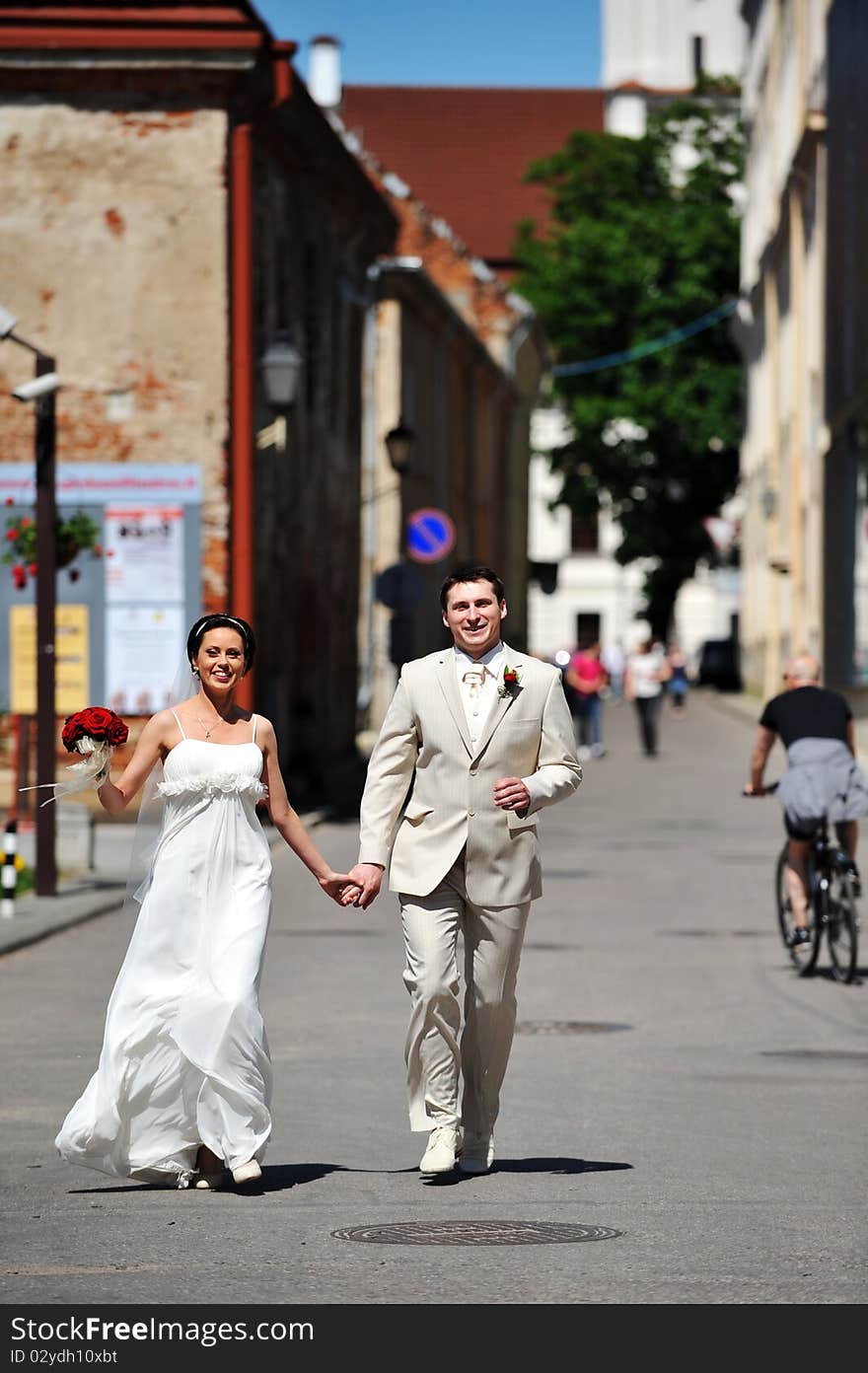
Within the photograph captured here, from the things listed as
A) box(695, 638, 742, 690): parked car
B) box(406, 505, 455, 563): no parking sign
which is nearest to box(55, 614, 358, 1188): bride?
box(406, 505, 455, 563): no parking sign

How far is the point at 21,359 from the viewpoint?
943 inches

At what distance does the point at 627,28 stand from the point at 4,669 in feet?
205

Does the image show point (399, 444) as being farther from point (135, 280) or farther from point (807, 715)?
point (807, 715)

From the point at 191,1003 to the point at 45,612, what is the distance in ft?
31.3

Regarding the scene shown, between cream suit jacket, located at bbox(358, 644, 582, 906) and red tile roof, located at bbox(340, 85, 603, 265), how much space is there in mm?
84848

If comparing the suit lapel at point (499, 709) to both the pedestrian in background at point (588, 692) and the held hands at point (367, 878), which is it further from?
the pedestrian in background at point (588, 692)

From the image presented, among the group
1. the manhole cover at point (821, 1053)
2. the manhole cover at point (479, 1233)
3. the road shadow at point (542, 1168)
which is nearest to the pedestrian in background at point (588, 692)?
the manhole cover at point (821, 1053)

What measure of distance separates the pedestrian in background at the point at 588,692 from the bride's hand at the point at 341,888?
88.9 feet

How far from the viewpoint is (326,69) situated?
61062 mm

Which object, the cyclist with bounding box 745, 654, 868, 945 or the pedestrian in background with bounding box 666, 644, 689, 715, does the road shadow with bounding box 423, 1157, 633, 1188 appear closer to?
the cyclist with bounding box 745, 654, 868, 945

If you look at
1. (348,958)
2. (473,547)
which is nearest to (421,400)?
(473,547)

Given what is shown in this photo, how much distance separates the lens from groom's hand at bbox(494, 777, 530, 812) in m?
7.22

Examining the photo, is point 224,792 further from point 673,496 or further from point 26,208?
point 673,496

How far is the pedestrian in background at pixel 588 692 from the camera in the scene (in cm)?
3516
